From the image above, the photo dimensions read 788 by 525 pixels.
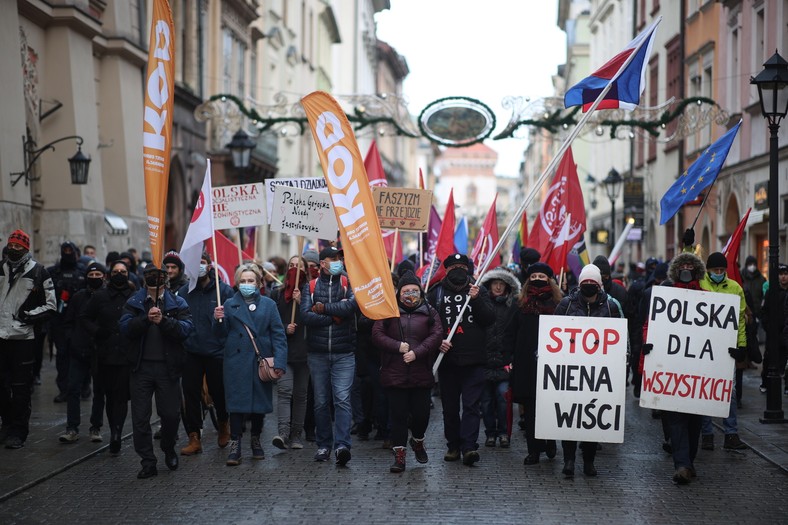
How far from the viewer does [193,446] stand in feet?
36.8

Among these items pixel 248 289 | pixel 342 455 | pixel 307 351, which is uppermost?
pixel 248 289

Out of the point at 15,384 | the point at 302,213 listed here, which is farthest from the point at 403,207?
the point at 15,384

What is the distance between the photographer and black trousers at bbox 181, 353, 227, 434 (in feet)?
37.1

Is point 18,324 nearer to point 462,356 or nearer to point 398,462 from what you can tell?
point 398,462

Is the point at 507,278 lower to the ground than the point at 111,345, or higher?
higher

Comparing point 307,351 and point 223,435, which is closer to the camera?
point 307,351

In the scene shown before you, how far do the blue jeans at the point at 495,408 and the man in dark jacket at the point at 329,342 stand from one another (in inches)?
66.7

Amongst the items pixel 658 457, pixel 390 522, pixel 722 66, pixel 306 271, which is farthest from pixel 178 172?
pixel 390 522

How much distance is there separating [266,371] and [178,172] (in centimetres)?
2021

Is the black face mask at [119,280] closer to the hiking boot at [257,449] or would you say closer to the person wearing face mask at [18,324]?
the person wearing face mask at [18,324]

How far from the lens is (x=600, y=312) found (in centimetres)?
1029

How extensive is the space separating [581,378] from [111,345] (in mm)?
4433

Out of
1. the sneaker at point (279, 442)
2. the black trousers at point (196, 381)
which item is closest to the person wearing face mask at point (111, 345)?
the black trousers at point (196, 381)

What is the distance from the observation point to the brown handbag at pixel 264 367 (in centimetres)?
1068
